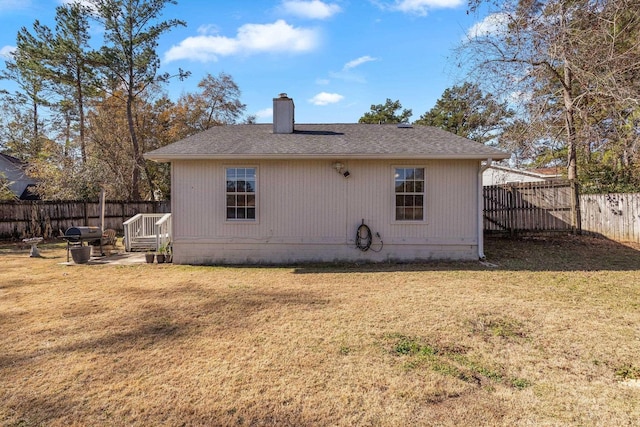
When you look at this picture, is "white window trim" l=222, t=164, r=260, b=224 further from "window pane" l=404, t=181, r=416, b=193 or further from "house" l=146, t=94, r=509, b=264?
"window pane" l=404, t=181, r=416, b=193

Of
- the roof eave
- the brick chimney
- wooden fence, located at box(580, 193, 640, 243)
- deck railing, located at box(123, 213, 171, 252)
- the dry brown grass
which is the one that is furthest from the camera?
wooden fence, located at box(580, 193, 640, 243)

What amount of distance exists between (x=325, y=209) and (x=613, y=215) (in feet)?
30.4

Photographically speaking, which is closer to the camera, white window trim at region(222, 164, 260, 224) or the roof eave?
the roof eave

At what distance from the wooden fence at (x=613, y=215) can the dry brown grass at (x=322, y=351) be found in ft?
17.1

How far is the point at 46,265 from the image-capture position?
325 inches

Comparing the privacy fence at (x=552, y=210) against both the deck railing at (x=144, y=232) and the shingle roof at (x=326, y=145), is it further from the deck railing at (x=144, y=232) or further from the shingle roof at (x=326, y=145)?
the deck railing at (x=144, y=232)

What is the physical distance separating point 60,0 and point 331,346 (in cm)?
2221

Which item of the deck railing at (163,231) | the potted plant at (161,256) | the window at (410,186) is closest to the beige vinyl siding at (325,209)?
the window at (410,186)

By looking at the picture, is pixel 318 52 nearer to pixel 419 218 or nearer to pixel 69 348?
pixel 419 218

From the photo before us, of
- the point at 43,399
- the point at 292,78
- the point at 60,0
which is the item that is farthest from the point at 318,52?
the point at 60,0

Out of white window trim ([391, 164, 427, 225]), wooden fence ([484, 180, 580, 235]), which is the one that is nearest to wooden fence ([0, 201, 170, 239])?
white window trim ([391, 164, 427, 225])

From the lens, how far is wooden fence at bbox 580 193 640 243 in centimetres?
1014

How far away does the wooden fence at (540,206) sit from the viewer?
11133 millimetres

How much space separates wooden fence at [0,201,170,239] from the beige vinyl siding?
8834mm
